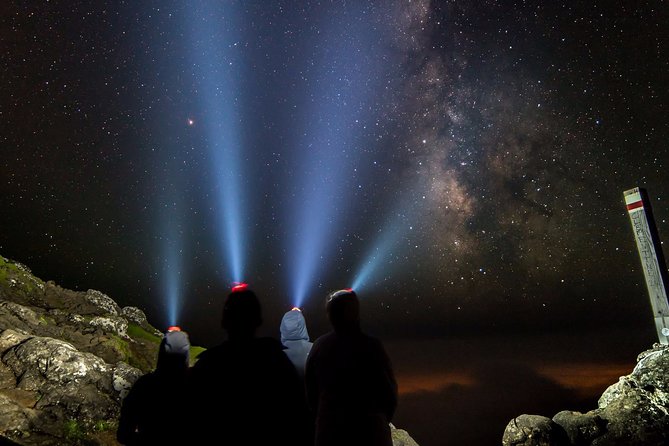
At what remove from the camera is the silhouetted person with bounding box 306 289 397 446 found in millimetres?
3176

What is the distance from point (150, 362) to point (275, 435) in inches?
649

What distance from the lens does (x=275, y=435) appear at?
252 centimetres

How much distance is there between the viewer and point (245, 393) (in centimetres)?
251

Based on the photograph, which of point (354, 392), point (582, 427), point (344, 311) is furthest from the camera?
point (582, 427)

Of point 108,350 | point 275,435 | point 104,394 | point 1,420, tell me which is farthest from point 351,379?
point 108,350

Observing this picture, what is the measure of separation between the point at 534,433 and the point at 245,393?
10261 mm

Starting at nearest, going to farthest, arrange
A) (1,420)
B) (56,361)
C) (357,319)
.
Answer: (357,319) → (1,420) → (56,361)

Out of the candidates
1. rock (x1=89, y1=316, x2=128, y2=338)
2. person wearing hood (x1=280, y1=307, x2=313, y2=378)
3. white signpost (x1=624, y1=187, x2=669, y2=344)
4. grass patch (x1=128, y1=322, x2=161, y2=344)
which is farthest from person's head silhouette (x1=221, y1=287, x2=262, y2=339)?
grass patch (x1=128, y1=322, x2=161, y2=344)

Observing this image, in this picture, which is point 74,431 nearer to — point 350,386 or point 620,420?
point 350,386

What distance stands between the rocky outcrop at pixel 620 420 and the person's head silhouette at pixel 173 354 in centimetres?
975

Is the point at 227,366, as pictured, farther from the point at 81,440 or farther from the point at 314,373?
the point at 81,440

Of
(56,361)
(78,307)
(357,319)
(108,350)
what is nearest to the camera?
(357,319)

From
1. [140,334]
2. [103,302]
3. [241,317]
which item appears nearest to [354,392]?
[241,317]

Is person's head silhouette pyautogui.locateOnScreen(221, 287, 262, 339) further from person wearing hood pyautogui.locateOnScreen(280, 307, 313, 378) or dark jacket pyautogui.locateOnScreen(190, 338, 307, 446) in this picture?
person wearing hood pyautogui.locateOnScreen(280, 307, 313, 378)
